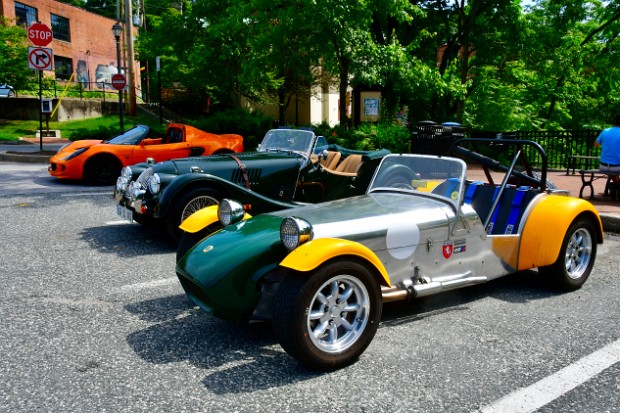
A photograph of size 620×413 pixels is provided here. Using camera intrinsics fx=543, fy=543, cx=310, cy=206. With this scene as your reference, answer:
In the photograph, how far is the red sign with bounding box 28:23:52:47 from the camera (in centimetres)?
1559

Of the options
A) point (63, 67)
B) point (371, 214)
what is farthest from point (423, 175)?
point (63, 67)

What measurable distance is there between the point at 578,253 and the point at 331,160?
13.1 feet

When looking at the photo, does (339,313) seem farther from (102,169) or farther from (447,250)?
(102,169)

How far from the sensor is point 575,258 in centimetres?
532

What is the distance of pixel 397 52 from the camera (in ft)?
47.9

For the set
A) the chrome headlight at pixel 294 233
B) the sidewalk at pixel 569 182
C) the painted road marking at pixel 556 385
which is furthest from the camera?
the sidewalk at pixel 569 182

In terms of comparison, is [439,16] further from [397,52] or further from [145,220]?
[145,220]

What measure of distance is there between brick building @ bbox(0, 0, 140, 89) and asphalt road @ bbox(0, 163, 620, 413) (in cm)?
3903

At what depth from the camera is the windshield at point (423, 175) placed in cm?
462

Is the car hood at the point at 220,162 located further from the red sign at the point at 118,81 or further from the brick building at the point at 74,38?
the brick building at the point at 74,38

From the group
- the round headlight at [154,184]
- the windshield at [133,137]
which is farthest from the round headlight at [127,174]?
the windshield at [133,137]

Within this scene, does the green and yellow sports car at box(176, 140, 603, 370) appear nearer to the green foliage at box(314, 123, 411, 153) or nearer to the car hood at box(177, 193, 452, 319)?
the car hood at box(177, 193, 452, 319)

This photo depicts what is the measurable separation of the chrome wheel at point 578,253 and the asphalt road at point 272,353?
21cm

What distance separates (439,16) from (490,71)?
2.86m
